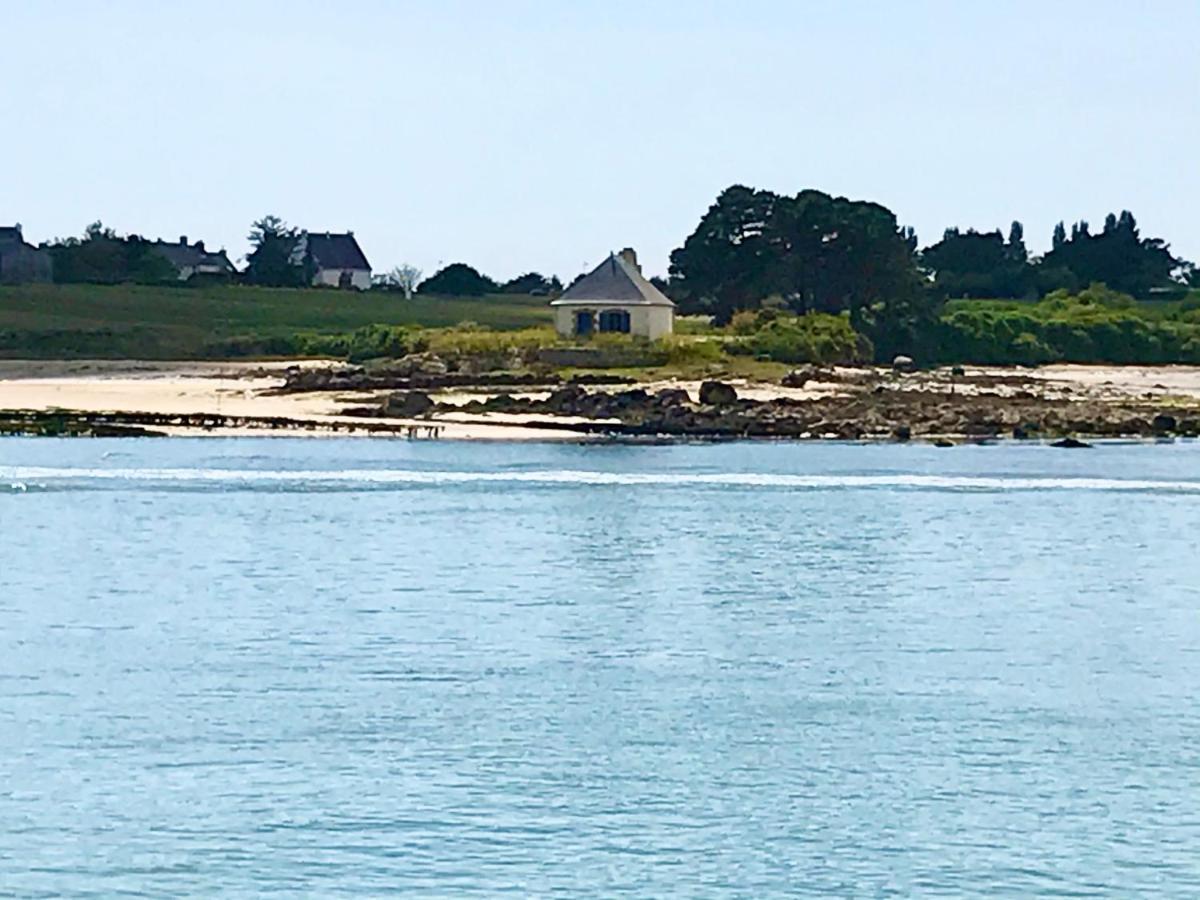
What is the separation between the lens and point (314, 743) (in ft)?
59.4

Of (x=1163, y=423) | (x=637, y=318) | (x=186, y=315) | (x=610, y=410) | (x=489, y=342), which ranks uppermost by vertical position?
(x=186, y=315)

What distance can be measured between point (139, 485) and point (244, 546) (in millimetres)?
8444

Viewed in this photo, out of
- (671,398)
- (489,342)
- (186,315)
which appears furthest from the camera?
(186,315)

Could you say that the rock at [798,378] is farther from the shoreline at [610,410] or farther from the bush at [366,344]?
the bush at [366,344]

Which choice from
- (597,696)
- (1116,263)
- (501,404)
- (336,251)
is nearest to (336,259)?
(336,251)

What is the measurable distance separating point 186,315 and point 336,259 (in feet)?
113

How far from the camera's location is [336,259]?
115375 millimetres

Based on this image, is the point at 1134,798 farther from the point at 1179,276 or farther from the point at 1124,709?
the point at 1179,276

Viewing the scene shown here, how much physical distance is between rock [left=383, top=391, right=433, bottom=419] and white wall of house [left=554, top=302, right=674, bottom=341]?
1186 centimetres

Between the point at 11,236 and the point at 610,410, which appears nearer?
the point at 610,410

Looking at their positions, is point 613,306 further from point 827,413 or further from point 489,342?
point 827,413

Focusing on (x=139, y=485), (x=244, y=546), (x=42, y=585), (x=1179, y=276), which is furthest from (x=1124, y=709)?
(x=1179, y=276)

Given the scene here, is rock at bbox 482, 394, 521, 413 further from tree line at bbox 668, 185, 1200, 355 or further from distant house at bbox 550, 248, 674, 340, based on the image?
tree line at bbox 668, 185, 1200, 355

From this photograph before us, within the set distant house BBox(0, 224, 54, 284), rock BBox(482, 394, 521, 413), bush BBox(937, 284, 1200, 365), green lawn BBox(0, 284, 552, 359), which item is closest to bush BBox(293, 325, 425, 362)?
green lawn BBox(0, 284, 552, 359)
